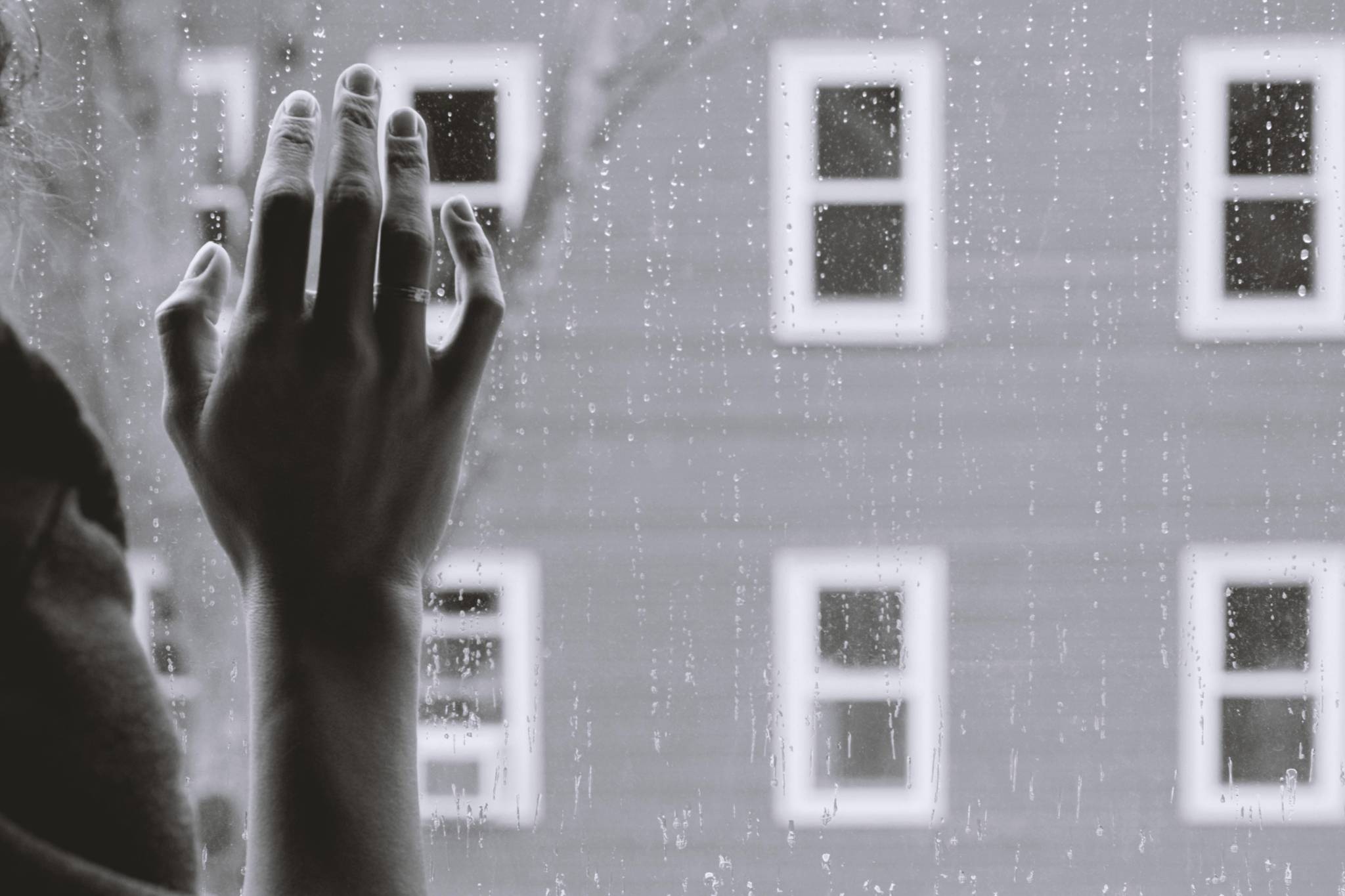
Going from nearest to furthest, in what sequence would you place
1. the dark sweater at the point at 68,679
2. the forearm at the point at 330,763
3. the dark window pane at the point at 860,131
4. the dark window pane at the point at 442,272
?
the dark sweater at the point at 68,679 < the forearm at the point at 330,763 < the dark window pane at the point at 442,272 < the dark window pane at the point at 860,131

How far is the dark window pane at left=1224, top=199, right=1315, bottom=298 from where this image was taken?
2.81ft

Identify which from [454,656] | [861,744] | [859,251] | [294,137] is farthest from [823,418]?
[294,137]

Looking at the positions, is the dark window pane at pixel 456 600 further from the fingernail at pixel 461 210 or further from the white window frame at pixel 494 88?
the fingernail at pixel 461 210

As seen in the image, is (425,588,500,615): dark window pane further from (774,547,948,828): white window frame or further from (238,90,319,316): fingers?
(238,90,319,316): fingers

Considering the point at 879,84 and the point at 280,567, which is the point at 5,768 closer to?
the point at 280,567

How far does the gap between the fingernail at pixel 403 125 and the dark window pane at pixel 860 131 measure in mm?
515

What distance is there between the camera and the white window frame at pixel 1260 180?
860mm

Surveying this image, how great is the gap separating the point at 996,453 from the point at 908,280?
0.62 feet

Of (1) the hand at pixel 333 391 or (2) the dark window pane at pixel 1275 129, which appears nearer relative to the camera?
(1) the hand at pixel 333 391

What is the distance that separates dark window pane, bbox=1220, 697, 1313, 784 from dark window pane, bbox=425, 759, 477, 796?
24.5 inches

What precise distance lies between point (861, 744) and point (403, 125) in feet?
2.25

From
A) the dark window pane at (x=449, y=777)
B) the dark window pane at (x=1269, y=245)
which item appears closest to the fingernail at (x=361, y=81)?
the dark window pane at (x=449, y=777)

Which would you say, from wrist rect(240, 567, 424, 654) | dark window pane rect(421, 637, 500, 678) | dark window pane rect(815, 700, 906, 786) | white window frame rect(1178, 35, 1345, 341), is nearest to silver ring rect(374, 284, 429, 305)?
wrist rect(240, 567, 424, 654)

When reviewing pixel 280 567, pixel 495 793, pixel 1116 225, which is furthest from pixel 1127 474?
pixel 280 567
